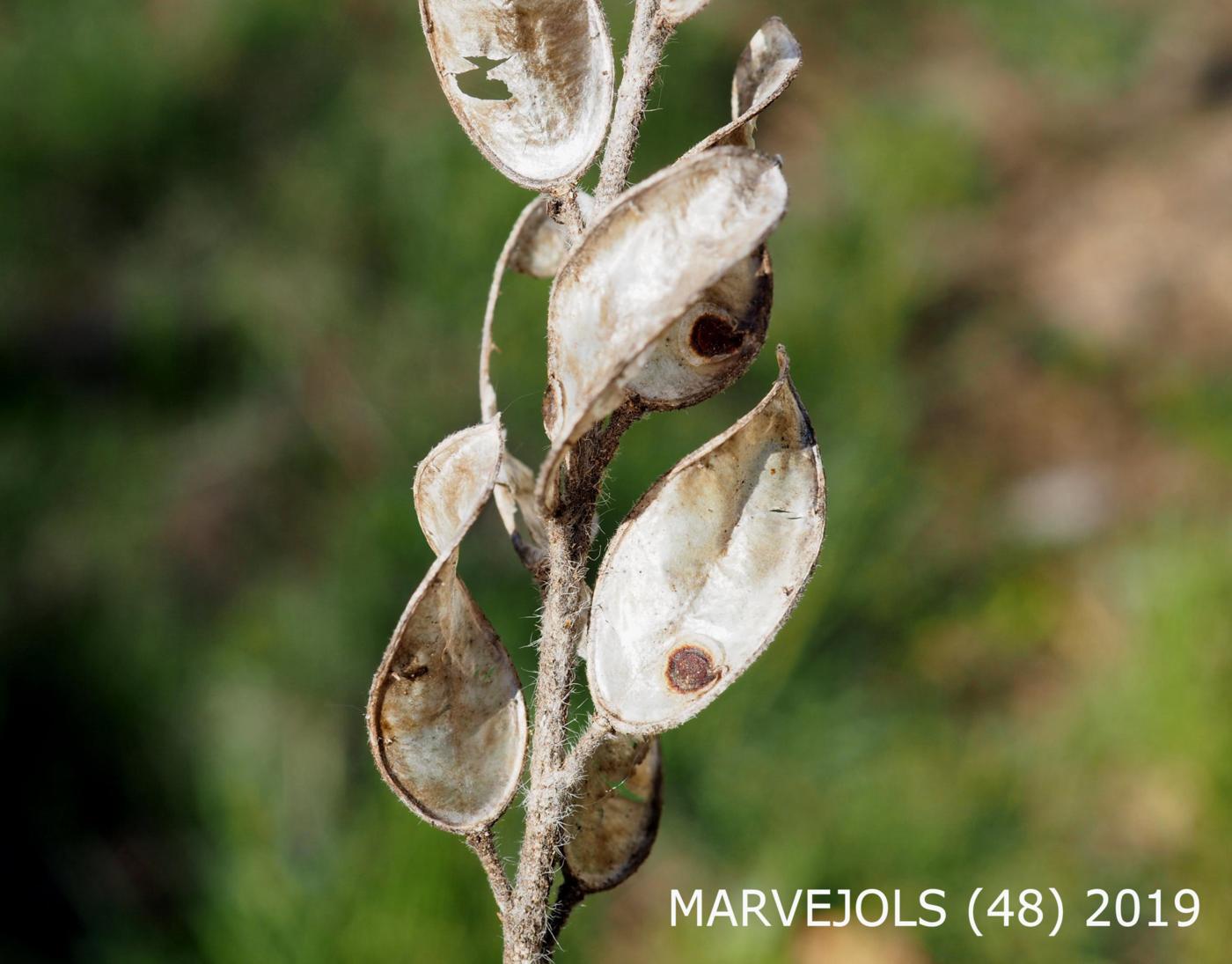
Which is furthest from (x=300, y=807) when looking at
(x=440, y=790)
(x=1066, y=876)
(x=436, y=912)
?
(x=440, y=790)

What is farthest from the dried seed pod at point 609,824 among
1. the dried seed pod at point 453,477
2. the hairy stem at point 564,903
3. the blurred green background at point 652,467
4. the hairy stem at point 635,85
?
the blurred green background at point 652,467

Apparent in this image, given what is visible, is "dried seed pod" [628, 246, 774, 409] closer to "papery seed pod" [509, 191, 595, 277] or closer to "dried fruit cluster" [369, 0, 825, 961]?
"dried fruit cluster" [369, 0, 825, 961]

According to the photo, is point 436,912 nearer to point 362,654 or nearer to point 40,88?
point 362,654

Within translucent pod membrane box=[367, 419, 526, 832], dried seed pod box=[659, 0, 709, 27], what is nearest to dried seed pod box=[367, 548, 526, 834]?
translucent pod membrane box=[367, 419, 526, 832]

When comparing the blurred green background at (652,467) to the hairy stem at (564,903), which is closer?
the hairy stem at (564,903)

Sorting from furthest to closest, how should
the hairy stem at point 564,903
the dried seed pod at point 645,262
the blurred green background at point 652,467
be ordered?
the blurred green background at point 652,467 < the hairy stem at point 564,903 < the dried seed pod at point 645,262

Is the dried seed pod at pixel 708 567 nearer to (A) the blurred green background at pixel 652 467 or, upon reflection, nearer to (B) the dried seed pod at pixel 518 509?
(B) the dried seed pod at pixel 518 509
